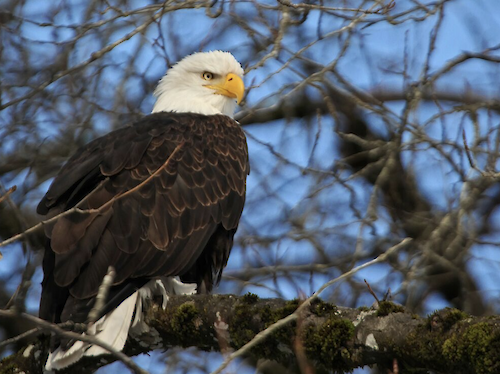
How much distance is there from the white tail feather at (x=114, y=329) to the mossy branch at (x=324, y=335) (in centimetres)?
8

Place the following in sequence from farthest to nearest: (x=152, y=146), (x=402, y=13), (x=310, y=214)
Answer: (x=310, y=214) < (x=402, y=13) < (x=152, y=146)

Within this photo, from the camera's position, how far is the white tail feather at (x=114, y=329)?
365 cm

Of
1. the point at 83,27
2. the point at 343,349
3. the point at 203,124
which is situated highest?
the point at 83,27

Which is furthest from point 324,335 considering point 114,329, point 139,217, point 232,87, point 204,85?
point 204,85

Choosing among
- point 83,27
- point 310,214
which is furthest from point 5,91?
point 310,214

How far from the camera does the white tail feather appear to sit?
365 centimetres

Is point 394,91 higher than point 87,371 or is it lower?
higher

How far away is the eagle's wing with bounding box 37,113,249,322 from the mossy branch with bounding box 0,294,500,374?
0.94 feet

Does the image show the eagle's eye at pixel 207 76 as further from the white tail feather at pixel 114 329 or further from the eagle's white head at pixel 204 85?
the white tail feather at pixel 114 329

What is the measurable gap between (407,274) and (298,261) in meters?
1.11

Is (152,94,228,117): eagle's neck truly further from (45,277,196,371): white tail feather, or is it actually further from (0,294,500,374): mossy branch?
(0,294,500,374): mossy branch

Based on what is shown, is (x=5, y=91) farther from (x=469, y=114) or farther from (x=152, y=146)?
(x=469, y=114)

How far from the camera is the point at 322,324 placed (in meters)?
3.33

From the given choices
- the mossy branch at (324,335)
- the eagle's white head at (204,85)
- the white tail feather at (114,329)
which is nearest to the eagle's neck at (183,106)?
the eagle's white head at (204,85)
